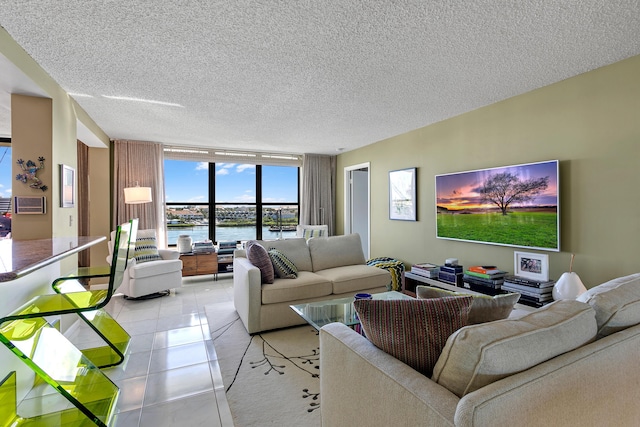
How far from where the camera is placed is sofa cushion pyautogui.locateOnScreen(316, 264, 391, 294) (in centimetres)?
344

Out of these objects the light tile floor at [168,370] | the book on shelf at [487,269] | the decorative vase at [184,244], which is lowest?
the light tile floor at [168,370]

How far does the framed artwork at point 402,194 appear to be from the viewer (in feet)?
15.0

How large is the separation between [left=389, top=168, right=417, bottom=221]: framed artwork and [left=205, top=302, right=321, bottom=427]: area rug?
2.36 meters

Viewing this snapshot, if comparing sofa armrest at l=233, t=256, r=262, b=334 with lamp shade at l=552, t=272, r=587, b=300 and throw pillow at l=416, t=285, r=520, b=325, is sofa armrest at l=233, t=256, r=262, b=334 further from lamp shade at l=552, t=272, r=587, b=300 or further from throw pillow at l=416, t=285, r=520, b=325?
lamp shade at l=552, t=272, r=587, b=300

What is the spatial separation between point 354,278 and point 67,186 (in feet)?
9.91

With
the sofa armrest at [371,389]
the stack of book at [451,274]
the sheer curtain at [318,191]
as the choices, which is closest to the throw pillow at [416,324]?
the sofa armrest at [371,389]

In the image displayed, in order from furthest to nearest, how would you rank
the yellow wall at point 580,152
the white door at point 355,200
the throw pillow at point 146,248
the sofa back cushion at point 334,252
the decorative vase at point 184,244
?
the white door at point 355,200, the decorative vase at point 184,244, the throw pillow at point 146,248, the sofa back cushion at point 334,252, the yellow wall at point 580,152

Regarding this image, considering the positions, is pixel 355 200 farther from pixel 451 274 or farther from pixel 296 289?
pixel 296 289

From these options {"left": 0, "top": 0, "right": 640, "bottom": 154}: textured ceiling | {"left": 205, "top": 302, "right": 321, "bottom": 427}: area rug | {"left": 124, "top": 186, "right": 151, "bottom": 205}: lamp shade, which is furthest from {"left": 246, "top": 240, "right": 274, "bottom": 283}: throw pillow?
{"left": 124, "top": 186, "right": 151, "bottom": 205}: lamp shade

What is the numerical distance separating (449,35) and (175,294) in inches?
174

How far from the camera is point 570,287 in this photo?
8.14ft

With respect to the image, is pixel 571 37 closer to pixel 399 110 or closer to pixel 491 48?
pixel 491 48

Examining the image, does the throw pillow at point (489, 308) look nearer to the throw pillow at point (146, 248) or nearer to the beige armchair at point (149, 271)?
the beige armchair at point (149, 271)

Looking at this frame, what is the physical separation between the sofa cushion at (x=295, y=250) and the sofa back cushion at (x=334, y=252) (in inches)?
3.3
